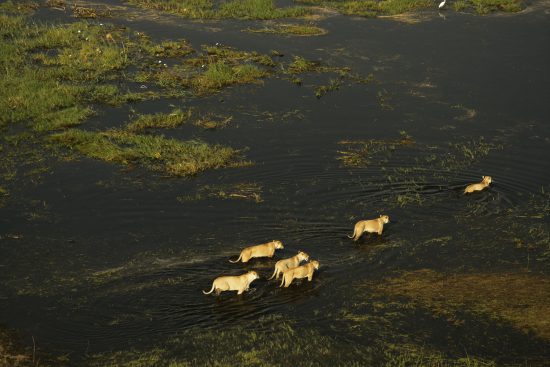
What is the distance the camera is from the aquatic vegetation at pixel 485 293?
14.4m

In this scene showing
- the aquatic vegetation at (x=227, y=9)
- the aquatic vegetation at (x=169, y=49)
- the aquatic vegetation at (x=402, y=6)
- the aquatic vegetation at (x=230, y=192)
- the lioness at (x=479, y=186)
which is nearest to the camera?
the lioness at (x=479, y=186)

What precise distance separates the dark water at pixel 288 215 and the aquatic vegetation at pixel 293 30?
18.1 ft

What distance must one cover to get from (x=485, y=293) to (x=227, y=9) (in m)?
27.2

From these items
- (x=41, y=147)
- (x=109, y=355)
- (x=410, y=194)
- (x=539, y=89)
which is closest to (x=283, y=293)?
(x=109, y=355)

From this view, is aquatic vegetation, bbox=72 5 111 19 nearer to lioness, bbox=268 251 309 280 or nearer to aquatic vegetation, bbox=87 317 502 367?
lioness, bbox=268 251 309 280

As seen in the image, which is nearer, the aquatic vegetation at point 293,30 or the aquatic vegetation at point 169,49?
the aquatic vegetation at point 169,49

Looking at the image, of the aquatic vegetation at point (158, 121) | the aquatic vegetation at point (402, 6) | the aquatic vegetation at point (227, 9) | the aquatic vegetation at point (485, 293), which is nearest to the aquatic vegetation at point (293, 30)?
the aquatic vegetation at point (227, 9)

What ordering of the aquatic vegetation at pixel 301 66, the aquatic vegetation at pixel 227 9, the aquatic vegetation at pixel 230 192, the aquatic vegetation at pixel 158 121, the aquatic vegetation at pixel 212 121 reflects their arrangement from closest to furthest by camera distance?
the aquatic vegetation at pixel 230 192 → the aquatic vegetation at pixel 158 121 → the aquatic vegetation at pixel 212 121 → the aquatic vegetation at pixel 301 66 → the aquatic vegetation at pixel 227 9

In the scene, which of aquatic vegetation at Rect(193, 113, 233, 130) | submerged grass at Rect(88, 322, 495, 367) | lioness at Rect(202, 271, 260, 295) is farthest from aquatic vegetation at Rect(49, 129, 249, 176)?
submerged grass at Rect(88, 322, 495, 367)

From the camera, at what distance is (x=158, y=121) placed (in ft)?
81.1

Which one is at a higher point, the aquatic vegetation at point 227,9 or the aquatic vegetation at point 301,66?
the aquatic vegetation at point 227,9

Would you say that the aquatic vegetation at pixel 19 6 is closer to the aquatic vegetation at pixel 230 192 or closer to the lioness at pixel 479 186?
the aquatic vegetation at pixel 230 192

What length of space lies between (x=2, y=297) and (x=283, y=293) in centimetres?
601

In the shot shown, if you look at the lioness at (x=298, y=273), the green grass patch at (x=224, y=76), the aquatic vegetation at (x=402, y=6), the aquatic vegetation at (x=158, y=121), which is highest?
the aquatic vegetation at (x=402, y=6)
